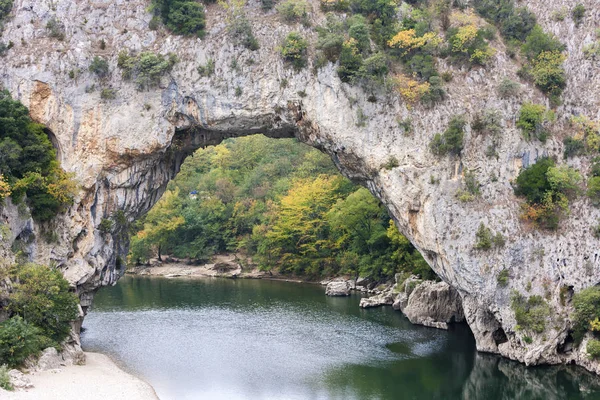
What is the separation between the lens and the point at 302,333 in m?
39.6

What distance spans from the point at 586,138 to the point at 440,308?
45.5 feet

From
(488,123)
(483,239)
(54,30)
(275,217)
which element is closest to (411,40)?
(488,123)

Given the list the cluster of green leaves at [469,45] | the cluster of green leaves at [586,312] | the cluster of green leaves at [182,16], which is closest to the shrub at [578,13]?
the cluster of green leaves at [469,45]

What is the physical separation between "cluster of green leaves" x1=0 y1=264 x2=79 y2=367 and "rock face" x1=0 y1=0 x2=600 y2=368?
331cm

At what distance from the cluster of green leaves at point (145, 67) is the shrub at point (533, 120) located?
1895 centimetres

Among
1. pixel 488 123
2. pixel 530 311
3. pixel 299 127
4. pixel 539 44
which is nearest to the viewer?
pixel 530 311

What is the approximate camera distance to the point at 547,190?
34.8 metres

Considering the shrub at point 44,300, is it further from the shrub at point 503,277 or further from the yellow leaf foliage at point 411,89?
the shrub at point 503,277

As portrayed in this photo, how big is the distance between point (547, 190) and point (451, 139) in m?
Result: 5.54

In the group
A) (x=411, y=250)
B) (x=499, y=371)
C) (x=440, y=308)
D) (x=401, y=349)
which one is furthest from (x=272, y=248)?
(x=499, y=371)

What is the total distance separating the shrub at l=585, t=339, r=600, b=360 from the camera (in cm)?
3111

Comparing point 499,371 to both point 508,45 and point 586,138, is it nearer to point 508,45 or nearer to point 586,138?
point 586,138

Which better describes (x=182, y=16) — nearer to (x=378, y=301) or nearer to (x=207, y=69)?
(x=207, y=69)

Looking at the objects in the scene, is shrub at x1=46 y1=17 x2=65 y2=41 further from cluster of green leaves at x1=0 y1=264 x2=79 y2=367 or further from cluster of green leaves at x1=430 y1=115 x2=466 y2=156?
cluster of green leaves at x1=430 y1=115 x2=466 y2=156
